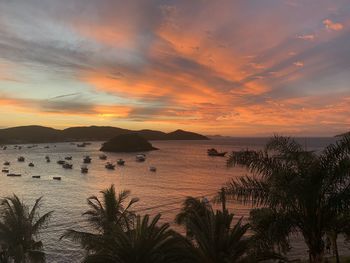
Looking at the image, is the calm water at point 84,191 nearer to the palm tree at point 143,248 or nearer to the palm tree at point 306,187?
the palm tree at point 143,248

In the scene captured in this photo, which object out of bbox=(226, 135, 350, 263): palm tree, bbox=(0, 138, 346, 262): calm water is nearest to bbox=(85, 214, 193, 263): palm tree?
bbox=(226, 135, 350, 263): palm tree

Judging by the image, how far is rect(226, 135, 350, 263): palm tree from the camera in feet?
54.9

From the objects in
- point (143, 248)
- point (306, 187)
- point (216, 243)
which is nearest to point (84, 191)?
point (143, 248)

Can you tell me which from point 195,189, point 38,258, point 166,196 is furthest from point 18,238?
point 195,189

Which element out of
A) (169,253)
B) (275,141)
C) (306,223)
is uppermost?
(275,141)

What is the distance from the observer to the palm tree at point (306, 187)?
16719 millimetres

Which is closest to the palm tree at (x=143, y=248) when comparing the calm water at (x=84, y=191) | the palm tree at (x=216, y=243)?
the palm tree at (x=216, y=243)

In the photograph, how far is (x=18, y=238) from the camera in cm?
2902

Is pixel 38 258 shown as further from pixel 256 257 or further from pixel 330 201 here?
pixel 330 201

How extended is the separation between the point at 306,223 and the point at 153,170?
451 feet

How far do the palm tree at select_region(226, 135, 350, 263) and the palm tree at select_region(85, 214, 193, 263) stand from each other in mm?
4887

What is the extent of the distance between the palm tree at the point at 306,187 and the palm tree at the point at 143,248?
16.0 ft

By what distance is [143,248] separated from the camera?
20250 millimetres

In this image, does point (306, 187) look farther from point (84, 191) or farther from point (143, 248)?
point (84, 191)
